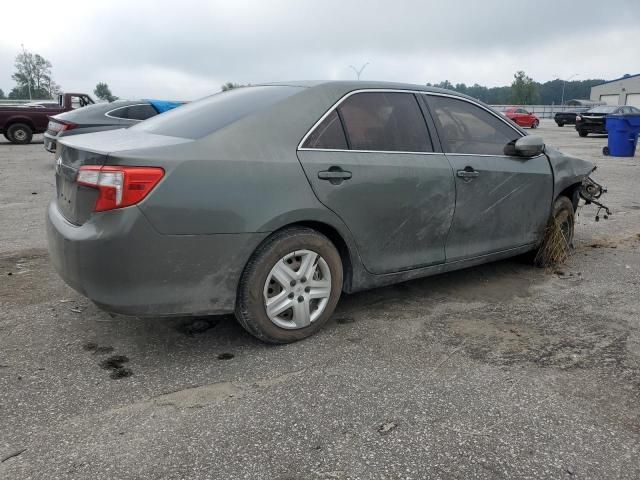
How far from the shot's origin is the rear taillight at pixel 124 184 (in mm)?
2668

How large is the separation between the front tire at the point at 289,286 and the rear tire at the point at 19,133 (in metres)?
18.5

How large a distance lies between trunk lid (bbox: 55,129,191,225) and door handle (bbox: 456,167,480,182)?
77.2 inches

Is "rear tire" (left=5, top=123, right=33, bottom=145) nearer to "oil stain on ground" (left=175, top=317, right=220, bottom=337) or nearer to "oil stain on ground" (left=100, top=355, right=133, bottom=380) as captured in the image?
"oil stain on ground" (left=175, top=317, right=220, bottom=337)

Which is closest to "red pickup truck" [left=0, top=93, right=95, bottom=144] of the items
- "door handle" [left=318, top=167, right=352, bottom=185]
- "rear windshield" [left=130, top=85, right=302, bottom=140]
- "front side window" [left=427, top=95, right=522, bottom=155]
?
"rear windshield" [left=130, top=85, right=302, bottom=140]

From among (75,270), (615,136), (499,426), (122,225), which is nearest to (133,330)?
(75,270)

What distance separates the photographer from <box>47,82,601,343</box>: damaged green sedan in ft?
8.98

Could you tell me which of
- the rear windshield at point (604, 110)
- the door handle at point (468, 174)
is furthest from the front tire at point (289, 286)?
the rear windshield at point (604, 110)

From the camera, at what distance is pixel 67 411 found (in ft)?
8.35

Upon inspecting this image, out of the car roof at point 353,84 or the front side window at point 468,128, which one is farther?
the front side window at point 468,128

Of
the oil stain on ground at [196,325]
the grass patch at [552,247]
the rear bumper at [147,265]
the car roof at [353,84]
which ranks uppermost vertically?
the car roof at [353,84]

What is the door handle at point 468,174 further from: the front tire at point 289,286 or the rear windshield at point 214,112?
the rear windshield at point 214,112

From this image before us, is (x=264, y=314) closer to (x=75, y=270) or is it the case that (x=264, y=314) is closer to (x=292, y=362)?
(x=292, y=362)

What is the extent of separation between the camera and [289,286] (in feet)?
10.5

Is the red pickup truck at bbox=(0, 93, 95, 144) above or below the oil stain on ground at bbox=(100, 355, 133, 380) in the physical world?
above
